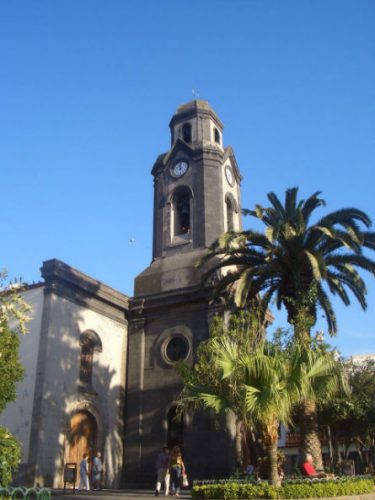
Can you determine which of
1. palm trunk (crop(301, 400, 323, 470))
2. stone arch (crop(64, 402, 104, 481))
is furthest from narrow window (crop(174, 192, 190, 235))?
palm trunk (crop(301, 400, 323, 470))

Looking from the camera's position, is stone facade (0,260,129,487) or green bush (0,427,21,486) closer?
green bush (0,427,21,486)

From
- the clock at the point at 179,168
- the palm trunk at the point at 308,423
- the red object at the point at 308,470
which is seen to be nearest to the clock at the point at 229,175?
the clock at the point at 179,168

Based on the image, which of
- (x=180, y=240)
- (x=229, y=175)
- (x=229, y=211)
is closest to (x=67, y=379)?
(x=180, y=240)

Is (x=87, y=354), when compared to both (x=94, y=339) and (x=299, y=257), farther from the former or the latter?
(x=299, y=257)

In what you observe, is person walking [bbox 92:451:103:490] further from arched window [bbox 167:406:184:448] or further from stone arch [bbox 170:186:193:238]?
stone arch [bbox 170:186:193:238]

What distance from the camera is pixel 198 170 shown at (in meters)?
28.7

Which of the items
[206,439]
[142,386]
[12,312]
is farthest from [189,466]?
[12,312]

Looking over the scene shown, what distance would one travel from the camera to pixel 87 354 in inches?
957

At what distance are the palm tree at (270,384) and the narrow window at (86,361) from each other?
11158 mm

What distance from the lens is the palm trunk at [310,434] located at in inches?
659

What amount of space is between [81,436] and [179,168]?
14.6 metres

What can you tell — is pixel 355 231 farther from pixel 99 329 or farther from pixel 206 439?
pixel 99 329

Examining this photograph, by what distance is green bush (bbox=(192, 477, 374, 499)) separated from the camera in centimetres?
1240

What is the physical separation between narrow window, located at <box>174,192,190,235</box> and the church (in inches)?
2.4
